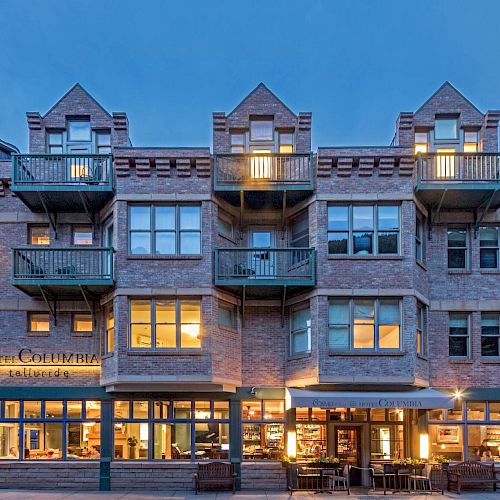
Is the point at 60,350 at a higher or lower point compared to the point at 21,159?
lower

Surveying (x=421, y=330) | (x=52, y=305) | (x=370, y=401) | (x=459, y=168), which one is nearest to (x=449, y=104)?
(x=459, y=168)

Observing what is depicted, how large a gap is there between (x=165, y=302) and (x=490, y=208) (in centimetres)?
1108

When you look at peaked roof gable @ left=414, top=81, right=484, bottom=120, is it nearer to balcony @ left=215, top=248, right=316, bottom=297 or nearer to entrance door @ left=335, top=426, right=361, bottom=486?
balcony @ left=215, top=248, right=316, bottom=297

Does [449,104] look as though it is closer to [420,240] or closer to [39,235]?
[420,240]

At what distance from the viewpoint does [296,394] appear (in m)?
16.5

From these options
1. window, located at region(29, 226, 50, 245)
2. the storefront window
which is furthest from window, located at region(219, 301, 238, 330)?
window, located at region(29, 226, 50, 245)

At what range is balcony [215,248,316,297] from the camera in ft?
54.8

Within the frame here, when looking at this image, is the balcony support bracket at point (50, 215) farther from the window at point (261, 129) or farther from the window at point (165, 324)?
the window at point (261, 129)

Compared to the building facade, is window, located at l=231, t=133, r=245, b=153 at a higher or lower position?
higher

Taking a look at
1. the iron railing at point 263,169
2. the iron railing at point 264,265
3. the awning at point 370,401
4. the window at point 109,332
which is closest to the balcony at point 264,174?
the iron railing at point 263,169

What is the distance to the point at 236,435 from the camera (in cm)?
1731

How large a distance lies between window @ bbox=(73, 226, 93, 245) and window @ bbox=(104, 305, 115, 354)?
2559 millimetres

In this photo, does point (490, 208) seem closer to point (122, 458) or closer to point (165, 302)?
point (165, 302)

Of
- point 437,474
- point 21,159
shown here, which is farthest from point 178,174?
point 437,474
